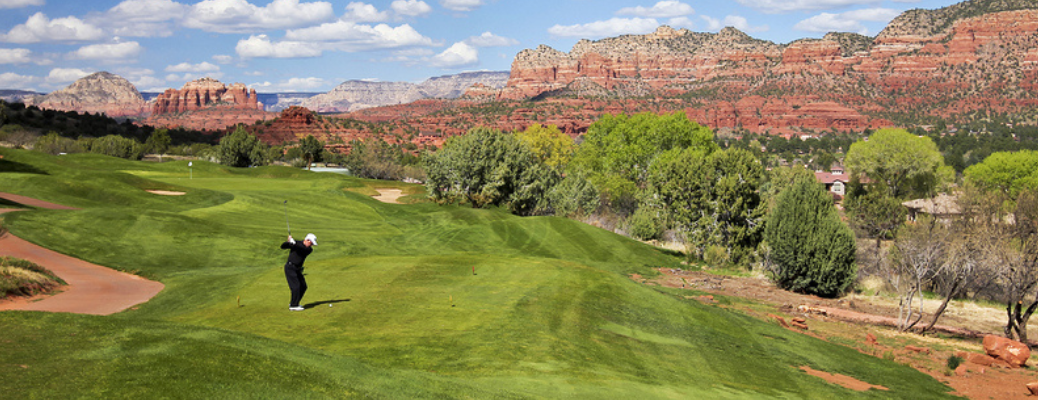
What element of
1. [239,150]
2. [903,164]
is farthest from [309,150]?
[903,164]

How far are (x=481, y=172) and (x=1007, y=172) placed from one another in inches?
2298

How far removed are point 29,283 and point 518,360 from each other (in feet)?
49.5

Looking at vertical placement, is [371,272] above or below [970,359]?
above

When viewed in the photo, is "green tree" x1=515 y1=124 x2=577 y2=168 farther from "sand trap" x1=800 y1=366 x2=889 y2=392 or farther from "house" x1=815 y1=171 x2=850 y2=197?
"sand trap" x1=800 y1=366 x2=889 y2=392

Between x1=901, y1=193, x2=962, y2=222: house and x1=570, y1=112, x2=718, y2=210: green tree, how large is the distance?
72.1ft

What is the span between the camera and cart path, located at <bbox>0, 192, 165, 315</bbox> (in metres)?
18.2

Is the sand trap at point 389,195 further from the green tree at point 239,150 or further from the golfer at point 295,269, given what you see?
the golfer at point 295,269

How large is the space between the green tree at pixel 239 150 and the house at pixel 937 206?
307ft

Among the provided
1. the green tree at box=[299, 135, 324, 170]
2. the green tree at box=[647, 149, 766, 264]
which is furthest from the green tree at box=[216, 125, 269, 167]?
the green tree at box=[647, 149, 766, 264]

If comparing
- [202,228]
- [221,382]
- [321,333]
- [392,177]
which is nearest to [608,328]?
[321,333]

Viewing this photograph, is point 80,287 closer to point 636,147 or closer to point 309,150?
point 636,147

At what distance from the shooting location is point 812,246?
3825 cm

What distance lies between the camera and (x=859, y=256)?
45.6 meters

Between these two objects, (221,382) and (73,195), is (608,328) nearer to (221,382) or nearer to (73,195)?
(221,382)
